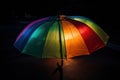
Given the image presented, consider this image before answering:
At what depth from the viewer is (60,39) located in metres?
3.70

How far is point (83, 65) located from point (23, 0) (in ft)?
47.0

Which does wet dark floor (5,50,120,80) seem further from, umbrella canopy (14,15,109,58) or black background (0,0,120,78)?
umbrella canopy (14,15,109,58)

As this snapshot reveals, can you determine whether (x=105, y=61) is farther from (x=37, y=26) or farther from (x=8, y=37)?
(x=8, y=37)

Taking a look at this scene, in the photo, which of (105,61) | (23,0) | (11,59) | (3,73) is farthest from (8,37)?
(23,0)

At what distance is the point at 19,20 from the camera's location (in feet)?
65.2

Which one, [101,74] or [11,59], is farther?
[11,59]

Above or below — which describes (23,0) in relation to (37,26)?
above

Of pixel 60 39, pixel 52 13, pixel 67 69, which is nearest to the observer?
pixel 60 39

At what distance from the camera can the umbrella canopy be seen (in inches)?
146

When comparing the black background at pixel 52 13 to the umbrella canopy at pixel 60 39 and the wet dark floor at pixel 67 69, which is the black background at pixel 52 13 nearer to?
the wet dark floor at pixel 67 69

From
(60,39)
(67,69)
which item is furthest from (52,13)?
(60,39)

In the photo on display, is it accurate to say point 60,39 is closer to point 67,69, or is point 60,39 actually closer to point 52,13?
point 67,69

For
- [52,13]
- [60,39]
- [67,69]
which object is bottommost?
[67,69]

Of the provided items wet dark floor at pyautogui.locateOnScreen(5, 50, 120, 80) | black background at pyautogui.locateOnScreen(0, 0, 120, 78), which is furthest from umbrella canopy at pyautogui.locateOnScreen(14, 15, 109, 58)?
black background at pyautogui.locateOnScreen(0, 0, 120, 78)
